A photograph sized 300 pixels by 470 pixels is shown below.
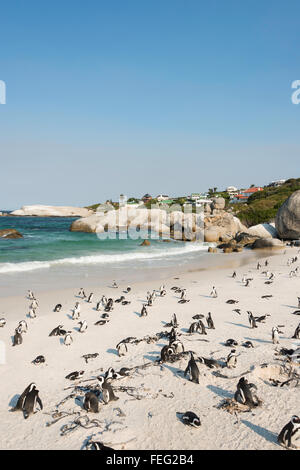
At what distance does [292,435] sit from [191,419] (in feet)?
5.80

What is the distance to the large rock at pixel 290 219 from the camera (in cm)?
3831

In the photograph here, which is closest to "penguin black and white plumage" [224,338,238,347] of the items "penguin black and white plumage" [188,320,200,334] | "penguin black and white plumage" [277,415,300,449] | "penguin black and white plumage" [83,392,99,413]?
"penguin black and white plumage" [188,320,200,334]

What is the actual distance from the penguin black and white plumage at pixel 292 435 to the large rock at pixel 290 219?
37.0 m

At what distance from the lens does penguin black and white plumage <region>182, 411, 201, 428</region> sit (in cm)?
570

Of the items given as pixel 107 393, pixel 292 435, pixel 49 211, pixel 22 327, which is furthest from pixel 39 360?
pixel 49 211

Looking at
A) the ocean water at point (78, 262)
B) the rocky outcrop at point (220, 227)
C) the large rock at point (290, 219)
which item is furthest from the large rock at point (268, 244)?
the rocky outcrop at point (220, 227)

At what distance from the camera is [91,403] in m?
6.29

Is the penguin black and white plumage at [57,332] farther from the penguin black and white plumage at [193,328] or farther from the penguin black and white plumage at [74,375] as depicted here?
the penguin black and white plumage at [193,328]

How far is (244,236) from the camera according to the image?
133 ft

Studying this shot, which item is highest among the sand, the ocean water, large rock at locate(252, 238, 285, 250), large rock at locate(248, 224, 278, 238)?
large rock at locate(248, 224, 278, 238)

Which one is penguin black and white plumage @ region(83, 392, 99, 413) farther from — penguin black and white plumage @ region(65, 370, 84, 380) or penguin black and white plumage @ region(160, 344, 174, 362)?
penguin black and white plumage @ region(160, 344, 174, 362)

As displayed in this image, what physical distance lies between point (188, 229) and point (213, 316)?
3645 cm

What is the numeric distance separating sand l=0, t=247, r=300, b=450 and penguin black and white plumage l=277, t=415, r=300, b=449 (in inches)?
6.6

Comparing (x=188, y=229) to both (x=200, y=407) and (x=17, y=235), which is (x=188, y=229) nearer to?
(x=17, y=235)
